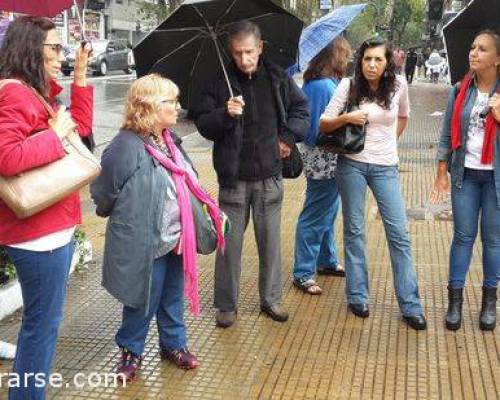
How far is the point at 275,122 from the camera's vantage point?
14.1 ft

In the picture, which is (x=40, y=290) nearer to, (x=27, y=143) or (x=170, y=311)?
(x=27, y=143)

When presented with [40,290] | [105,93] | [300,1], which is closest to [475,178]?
[40,290]

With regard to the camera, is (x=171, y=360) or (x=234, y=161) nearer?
(x=171, y=360)

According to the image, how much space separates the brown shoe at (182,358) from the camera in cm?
379

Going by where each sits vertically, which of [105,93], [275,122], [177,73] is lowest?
[105,93]

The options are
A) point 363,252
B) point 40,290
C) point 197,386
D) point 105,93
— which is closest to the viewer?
point 40,290

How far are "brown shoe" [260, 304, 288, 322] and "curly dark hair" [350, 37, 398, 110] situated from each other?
1.42 meters

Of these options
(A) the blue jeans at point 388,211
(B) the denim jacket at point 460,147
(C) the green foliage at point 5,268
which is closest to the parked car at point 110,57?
(C) the green foliage at point 5,268

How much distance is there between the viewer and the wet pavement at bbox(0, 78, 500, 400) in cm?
358

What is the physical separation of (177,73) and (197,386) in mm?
1934

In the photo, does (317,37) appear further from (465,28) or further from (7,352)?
(7,352)

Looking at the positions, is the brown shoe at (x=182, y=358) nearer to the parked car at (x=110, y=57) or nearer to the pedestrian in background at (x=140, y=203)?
the pedestrian in background at (x=140, y=203)

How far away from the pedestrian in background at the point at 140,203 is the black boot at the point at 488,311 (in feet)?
6.47

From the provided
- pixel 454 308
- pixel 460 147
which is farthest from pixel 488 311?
pixel 460 147
